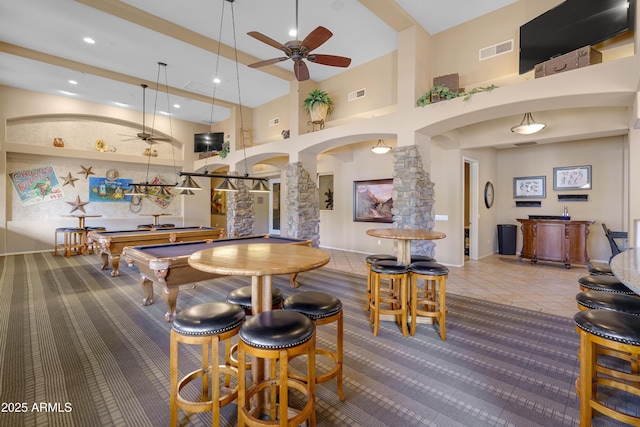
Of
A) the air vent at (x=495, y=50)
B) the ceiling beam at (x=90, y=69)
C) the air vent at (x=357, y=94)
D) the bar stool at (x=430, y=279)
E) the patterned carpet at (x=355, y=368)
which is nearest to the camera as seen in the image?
the patterned carpet at (x=355, y=368)

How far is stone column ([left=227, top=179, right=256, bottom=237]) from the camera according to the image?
8539 mm

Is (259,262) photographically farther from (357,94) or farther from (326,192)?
(326,192)

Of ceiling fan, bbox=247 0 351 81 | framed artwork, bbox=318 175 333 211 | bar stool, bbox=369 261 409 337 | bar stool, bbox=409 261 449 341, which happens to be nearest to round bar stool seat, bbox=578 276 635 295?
bar stool, bbox=409 261 449 341

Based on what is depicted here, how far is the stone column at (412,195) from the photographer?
472 cm

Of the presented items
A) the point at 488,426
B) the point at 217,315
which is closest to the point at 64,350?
the point at 217,315

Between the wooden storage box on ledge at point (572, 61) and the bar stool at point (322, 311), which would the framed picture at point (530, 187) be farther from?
the bar stool at point (322, 311)

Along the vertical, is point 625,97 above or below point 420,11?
below

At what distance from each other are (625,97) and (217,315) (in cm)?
496

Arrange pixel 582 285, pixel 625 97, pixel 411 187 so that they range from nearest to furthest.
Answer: pixel 582 285 < pixel 625 97 < pixel 411 187

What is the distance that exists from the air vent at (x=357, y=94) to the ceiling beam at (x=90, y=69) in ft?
14.0

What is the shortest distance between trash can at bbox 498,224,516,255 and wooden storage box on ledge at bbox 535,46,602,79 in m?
4.38

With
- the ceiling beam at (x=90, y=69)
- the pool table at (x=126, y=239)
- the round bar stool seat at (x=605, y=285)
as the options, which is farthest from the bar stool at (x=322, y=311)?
the ceiling beam at (x=90, y=69)

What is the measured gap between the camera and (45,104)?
7738 mm

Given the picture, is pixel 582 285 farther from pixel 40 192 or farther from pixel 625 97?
pixel 40 192
